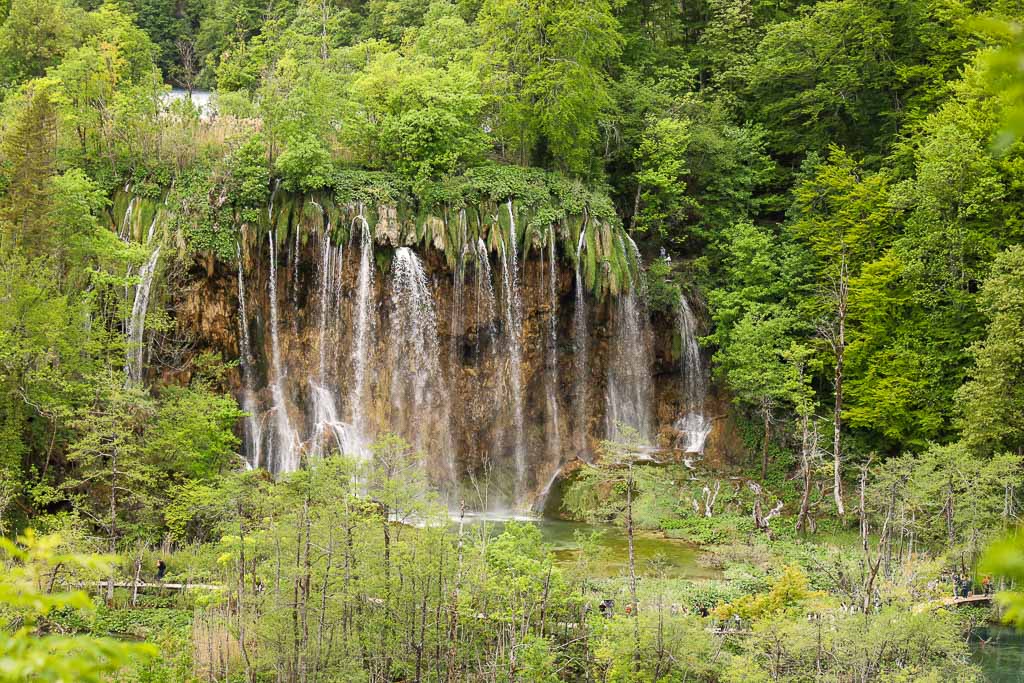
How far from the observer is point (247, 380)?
2641 centimetres

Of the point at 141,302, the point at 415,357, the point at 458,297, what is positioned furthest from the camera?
the point at 458,297

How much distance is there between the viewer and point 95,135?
2750 centimetres

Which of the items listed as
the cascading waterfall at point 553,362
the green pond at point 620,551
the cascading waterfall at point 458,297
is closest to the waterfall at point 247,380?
the cascading waterfall at point 458,297

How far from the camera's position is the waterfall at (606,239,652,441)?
29859 mm

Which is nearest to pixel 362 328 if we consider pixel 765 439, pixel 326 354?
pixel 326 354

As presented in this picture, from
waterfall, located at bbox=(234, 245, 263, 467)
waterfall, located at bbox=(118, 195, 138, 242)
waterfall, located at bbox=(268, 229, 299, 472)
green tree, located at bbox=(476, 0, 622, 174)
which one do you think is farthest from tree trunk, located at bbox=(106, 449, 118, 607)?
green tree, located at bbox=(476, 0, 622, 174)

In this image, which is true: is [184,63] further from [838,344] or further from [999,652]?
[999,652]

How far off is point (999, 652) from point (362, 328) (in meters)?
18.5

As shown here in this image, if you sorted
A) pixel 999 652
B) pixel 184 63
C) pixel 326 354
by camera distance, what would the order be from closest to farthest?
1. pixel 999 652
2. pixel 326 354
3. pixel 184 63

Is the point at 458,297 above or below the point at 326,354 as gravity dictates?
above

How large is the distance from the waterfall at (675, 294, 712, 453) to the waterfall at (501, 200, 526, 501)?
19.0 feet

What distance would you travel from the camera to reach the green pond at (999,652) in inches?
695

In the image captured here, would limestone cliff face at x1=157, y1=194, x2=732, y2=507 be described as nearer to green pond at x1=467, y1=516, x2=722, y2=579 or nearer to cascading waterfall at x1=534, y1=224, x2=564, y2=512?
cascading waterfall at x1=534, y1=224, x2=564, y2=512

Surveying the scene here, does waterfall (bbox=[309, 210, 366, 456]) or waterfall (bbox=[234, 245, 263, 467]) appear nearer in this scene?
waterfall (bbox=[234, 245, 263, 467])
